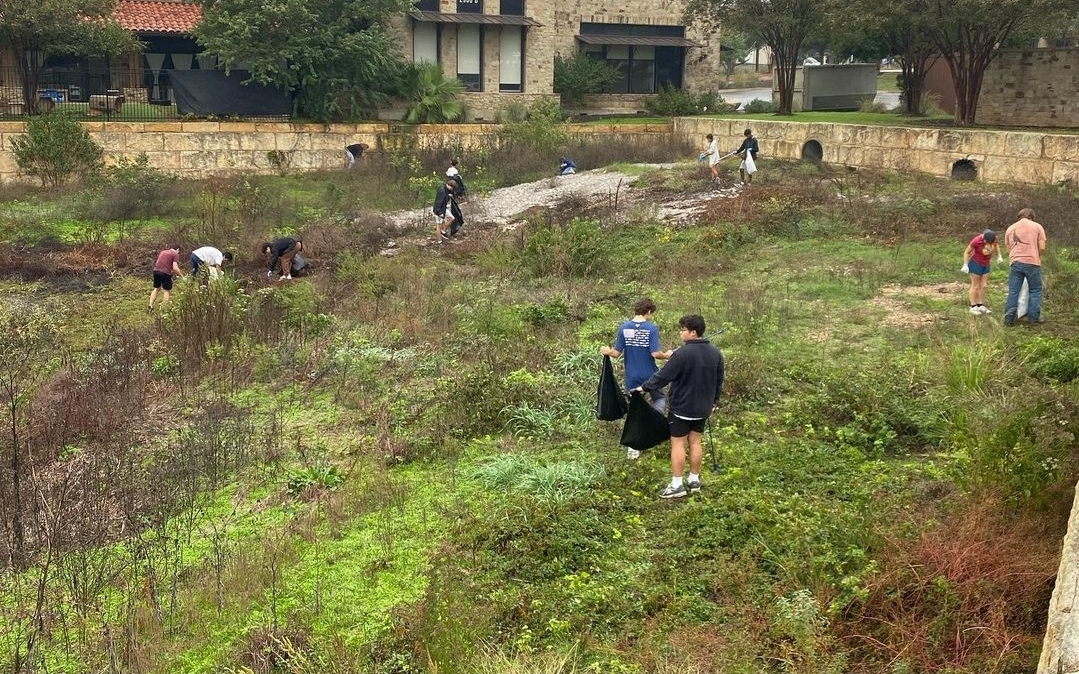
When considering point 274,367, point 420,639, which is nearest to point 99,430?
point 274,367

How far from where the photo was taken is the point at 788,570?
6.53m

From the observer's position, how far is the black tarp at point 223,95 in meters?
29.0

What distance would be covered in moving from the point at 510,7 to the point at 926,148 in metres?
18.1

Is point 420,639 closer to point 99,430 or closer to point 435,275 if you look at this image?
point 99,430

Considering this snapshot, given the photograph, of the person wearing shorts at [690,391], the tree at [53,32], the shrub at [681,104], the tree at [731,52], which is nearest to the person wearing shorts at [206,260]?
the person wearing shorts at [690,391]

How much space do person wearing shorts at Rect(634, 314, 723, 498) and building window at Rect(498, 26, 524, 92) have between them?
29.5 metres

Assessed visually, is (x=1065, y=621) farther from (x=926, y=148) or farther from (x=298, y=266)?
(x=926, y=148)

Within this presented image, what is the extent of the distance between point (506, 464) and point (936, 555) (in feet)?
12.3

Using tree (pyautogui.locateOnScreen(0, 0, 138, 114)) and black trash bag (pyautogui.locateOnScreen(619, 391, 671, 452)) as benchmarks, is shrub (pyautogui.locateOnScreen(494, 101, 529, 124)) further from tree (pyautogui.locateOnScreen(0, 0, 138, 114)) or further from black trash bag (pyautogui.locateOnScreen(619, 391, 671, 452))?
→ black trash bag (pyautogui.locateOnScreen(619, 391, 671, 452))

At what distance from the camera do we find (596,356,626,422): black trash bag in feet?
28.9

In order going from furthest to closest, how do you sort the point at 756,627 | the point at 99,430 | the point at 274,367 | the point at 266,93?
the point at 266,93 < the point at 274,367 < the point at 99,430 < the point at 756,627

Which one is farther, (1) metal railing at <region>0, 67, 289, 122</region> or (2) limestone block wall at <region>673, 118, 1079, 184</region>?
(1) metal railing at <region>0, 67, 289, 122</region>

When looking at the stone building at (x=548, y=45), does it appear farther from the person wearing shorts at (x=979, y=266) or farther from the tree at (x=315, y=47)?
the person wearing shorts at (x=979, y=266)

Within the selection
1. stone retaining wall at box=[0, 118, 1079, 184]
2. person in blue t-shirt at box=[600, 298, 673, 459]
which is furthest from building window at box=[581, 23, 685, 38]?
person in blue t-shirt at box=[600, 298, 673, 459]
